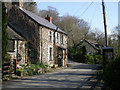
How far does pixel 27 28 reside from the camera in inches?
840

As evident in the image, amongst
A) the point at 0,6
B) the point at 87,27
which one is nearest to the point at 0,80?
the point at 0,6

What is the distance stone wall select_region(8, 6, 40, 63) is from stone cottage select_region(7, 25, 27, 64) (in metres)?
1.02

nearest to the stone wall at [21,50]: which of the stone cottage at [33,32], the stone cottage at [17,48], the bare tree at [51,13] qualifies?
the stone cottage at [17,48]

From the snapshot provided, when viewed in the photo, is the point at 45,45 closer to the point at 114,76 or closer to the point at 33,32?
the point at 33,32

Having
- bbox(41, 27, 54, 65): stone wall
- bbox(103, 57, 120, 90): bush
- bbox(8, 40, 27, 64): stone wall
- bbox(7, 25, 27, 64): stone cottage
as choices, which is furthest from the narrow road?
bbox(41, 27, 54, 65): stone wall

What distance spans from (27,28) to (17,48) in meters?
3.53

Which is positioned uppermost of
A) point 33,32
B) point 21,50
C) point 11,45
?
point 33,32

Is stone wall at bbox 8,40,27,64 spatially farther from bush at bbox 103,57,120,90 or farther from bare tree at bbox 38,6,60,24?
bare tree at bbox 38,6,60,24

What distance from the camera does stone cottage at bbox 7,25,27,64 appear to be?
1815 centimetres

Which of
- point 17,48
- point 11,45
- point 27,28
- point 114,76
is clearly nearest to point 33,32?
point 27,28

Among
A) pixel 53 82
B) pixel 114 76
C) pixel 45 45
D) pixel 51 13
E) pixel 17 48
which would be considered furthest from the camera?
pixel 51 13

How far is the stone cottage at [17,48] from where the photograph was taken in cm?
1815

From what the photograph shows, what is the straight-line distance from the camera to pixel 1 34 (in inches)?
443

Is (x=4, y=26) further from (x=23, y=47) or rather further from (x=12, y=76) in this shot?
(x=23, y=47)
